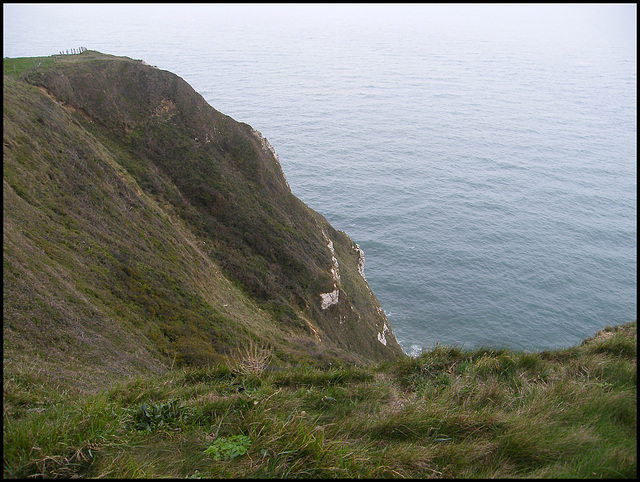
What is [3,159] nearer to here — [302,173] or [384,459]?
[384,459]

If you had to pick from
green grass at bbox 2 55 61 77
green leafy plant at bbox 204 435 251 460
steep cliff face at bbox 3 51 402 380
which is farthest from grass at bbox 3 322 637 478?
green grass at bbox 2 55 61 77

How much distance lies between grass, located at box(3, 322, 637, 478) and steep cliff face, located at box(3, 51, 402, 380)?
6.95 meters

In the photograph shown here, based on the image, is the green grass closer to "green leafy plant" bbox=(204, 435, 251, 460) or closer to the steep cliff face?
the steep cliff face

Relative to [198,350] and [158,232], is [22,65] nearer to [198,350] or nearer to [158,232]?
[158,232]

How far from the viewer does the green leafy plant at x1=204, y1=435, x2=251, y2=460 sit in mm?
5062

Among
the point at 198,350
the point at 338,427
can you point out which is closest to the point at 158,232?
the point at 198,350

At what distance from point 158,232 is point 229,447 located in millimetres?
23396

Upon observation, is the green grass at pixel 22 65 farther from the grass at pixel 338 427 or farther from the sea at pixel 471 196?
the sea at pixel 471 196

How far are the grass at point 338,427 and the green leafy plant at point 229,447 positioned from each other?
0.05 feet

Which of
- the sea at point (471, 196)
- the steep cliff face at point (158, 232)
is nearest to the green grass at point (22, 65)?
the steep cliff face at point (158, 232)

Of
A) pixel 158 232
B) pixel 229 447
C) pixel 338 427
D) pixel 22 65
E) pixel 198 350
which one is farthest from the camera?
pixel 22 65

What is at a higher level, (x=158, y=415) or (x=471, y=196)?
(x=158, y=415)

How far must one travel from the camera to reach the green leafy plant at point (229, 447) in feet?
16.6

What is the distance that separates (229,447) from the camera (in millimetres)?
5164
